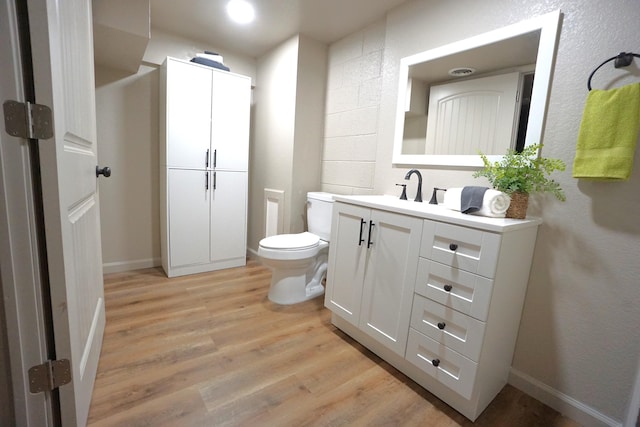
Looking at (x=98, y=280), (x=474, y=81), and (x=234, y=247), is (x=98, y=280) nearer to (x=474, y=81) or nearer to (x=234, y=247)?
(x=234, y=247)

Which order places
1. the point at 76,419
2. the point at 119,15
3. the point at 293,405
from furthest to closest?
1. the point at 119,15
2. the point at 293,405
3. the point at 76,419

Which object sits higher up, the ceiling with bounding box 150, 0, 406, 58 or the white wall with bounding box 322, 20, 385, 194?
the ceiling with bounding box 150, 0, 406, 58

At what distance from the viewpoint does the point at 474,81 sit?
5.39 feet

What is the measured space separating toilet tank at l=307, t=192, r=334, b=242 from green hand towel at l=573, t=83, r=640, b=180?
1.56m

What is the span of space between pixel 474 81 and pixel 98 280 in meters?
2.42

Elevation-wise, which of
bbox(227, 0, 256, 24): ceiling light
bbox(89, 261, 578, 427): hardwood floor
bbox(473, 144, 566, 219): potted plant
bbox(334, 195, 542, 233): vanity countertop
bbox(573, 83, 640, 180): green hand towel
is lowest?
bbox(89, 261, 578, 427): hardwood floor

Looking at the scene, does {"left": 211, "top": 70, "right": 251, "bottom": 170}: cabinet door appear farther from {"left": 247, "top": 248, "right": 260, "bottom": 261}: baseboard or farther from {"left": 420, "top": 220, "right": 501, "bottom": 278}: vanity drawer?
{"left": 420, "top": 220, "right": 501, "bottom": 278}: vanity drawer

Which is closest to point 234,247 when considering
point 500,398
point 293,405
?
point 293,405

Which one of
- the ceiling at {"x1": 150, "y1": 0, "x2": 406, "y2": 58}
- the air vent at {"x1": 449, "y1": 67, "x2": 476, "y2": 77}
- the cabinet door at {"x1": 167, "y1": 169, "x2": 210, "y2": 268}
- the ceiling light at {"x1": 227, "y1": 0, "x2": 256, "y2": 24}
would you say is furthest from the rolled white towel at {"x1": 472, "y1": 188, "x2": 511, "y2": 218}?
the cabinet door at {"x1": 167, "y1": 169, "x2": 210, "y2": 268}

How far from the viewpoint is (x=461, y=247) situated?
121cm

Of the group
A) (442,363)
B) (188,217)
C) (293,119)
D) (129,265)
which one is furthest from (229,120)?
(442,363)

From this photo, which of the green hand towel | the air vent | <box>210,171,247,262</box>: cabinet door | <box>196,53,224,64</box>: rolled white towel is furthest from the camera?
<box>210,171,247,262</box>: cabinet door

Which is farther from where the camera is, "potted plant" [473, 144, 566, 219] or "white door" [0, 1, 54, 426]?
"potted plant" [473, 144, 566, 219]

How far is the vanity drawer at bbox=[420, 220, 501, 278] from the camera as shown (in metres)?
1.12
